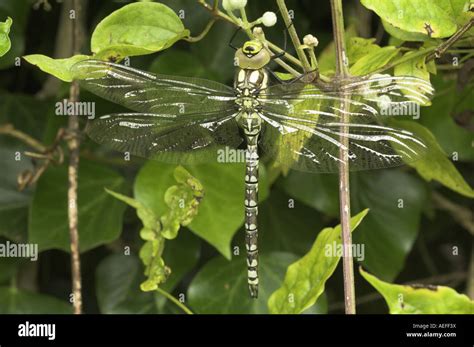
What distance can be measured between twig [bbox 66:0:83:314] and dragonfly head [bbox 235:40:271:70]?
1.05ft

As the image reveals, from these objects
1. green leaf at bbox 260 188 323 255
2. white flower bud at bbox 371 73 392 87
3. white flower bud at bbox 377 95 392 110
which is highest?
white flower bud at bbox 371 73 392 87

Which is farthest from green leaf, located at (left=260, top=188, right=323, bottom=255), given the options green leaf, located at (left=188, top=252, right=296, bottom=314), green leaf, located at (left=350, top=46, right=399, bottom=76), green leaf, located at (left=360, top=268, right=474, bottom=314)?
green leaf, located at (left=360, top=268, right=474, bottom=314)

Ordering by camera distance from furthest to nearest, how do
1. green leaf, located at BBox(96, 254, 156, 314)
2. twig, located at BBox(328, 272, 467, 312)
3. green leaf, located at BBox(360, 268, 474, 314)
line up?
1. twig, located at BBox(328, 272, 467, 312)
2. green leaf, located at BBox(96, 254, 156, 314)
3. green leaf, located at BBox(360, 268, 474, 314)

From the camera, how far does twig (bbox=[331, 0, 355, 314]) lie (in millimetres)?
911

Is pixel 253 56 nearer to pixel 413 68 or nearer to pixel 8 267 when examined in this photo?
pixel 413 68

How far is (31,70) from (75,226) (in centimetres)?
54

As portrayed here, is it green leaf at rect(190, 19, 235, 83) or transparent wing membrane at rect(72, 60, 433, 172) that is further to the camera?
green leaf at rect(190, 19, 235, 83)

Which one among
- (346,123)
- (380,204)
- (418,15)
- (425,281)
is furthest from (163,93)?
(425,281)

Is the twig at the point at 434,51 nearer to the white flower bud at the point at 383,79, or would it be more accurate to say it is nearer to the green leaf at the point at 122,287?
the white flower bud at the point at 383,79

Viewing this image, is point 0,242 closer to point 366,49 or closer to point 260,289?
point 260,289

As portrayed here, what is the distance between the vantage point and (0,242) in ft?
4.69

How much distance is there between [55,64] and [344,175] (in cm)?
37

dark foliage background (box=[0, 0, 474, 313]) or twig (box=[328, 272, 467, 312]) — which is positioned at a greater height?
dark foliage background (box=[0, 0, 474, 313])

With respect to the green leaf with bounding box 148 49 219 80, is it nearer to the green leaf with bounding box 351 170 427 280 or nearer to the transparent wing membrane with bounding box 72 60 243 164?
the transparent wing membrane with bounding box 72 60 243 164
